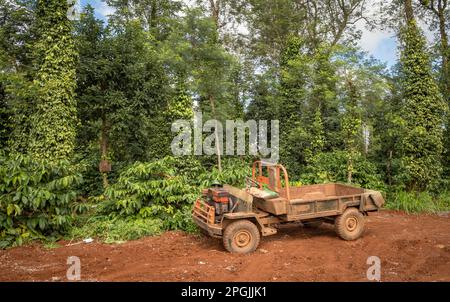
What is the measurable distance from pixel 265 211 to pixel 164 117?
8563 millimetres

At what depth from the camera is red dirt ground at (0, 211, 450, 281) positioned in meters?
5.60

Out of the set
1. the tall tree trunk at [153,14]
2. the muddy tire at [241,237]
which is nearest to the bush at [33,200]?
the muddy tire at [241,237]

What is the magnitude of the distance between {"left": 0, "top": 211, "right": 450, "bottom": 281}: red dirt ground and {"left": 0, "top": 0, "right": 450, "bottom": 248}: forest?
789 mm

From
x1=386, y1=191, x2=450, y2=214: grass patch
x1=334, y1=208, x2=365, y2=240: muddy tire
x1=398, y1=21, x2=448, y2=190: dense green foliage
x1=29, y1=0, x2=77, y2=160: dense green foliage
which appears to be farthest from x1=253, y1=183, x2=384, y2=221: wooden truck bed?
x1=29, y1=0, x2=77, y2=160: dense green foliage

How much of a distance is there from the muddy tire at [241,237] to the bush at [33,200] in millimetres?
3767

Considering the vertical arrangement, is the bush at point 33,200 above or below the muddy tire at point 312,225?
above

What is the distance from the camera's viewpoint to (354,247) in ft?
23.4

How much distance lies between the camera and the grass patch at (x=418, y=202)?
10.8 meters

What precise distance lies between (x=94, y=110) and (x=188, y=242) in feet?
25.7

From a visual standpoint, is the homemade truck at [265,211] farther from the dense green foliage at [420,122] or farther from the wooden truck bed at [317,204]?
the dense green foliage at [420,122]

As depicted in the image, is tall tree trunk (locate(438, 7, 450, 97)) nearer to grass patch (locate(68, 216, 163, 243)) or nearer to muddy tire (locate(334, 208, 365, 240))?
muddy tire (locate(334, 208, 365, 240))

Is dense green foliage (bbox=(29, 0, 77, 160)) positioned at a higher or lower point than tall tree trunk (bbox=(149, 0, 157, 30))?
lower

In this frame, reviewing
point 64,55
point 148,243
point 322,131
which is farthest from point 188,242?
point 322,131
